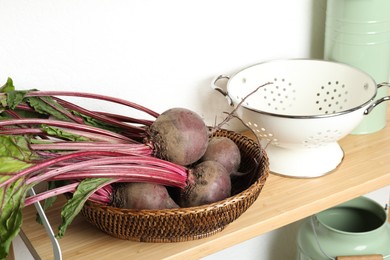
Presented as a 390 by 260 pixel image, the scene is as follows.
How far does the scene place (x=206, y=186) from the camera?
2.95 feet

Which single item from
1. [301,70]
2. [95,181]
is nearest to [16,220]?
[95,181]

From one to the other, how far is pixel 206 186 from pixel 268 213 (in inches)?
6.3

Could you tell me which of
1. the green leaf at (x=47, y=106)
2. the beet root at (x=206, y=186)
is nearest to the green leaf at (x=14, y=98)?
the green leaf at (x=47, y=106)

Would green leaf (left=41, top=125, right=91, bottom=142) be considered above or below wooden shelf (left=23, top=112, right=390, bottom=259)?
above

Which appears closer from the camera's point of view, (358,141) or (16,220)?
(16,220)

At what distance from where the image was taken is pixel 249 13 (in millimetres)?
1228

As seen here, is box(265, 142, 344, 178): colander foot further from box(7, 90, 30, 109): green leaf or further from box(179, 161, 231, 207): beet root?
box(7, 90, 30, 109): green leaf

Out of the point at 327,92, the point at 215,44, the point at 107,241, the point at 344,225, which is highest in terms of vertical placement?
the point at 215,44

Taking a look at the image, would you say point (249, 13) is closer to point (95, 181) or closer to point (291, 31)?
point (291, 31)

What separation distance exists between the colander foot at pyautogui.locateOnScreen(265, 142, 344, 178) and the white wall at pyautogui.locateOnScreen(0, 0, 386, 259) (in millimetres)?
194

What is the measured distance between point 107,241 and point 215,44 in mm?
470

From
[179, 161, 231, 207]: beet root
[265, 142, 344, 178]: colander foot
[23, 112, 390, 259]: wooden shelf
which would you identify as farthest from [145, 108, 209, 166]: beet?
[265, 142, 344, 178]: colander foot

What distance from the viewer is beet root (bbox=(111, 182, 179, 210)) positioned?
2.87ft

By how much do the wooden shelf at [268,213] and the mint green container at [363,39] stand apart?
0.43 ft
